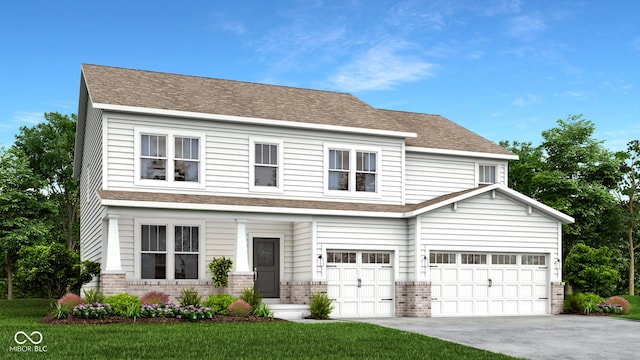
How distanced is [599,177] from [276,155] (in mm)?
23034

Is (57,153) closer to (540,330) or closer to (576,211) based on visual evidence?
(576,211)

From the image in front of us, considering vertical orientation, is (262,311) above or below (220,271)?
below

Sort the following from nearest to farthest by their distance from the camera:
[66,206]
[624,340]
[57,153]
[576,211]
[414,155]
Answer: [624,340] < [414,155] < [576,211] < [57,153] < [66,206]

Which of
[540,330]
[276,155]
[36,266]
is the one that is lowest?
[540,330]

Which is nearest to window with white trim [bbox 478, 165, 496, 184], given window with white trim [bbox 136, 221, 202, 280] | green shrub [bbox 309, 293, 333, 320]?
green shrub [bbox 309, 293, 333, 320]

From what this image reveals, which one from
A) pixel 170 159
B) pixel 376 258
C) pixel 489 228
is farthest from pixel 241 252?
pixel 489 228

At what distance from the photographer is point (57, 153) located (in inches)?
1827

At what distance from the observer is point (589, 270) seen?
26.8 m

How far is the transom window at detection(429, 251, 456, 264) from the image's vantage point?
81.0 ft

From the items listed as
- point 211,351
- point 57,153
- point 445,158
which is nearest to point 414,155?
point 445,158

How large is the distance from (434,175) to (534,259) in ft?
15.8

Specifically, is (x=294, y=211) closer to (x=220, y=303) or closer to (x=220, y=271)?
(x=220, y=271)

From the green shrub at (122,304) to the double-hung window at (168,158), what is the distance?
4.24 meters

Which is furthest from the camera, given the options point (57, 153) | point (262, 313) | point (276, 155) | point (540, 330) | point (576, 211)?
point (57, 153)
